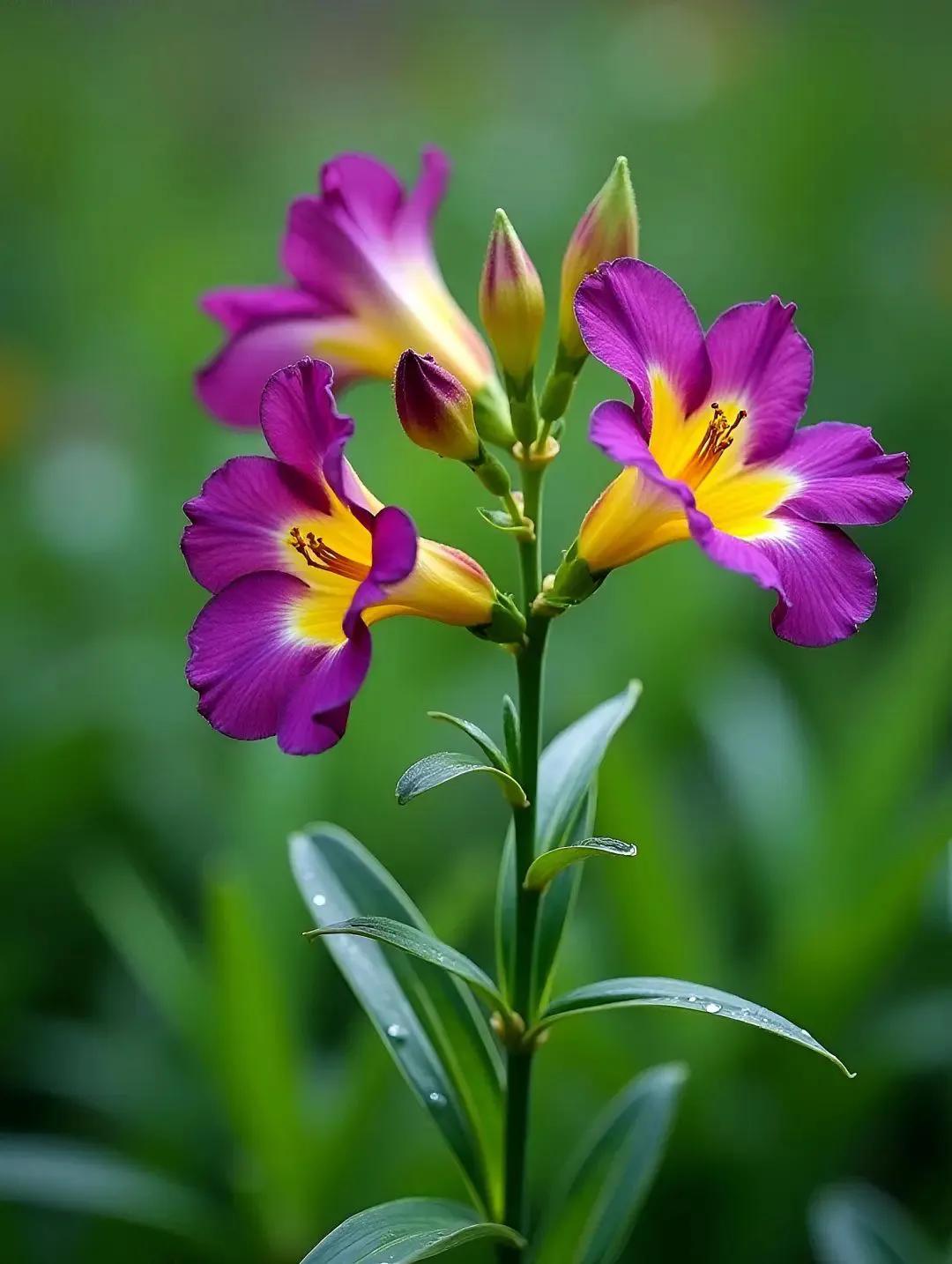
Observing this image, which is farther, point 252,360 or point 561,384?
point 252,360

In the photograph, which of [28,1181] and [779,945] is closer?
[28,1181]

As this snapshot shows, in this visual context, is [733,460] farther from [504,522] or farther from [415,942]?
[415,942]

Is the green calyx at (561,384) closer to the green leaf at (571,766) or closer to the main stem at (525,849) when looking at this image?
the main stem at (525,849)

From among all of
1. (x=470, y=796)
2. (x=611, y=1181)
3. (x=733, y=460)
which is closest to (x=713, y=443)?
(x=733, y=460)

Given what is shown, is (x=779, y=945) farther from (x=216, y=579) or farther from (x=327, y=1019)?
(x=216, y=579)

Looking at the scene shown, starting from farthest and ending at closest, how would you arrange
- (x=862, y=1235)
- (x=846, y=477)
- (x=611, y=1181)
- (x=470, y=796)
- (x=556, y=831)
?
1. (x=470, y=796)
2. (x=862, y=1235)
3. (x=611, y=1181)
4. (x=556, y=831)
5. (x=846, y=477)

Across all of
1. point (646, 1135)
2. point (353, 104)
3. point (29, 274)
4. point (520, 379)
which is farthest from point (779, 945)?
point (353, 104)
